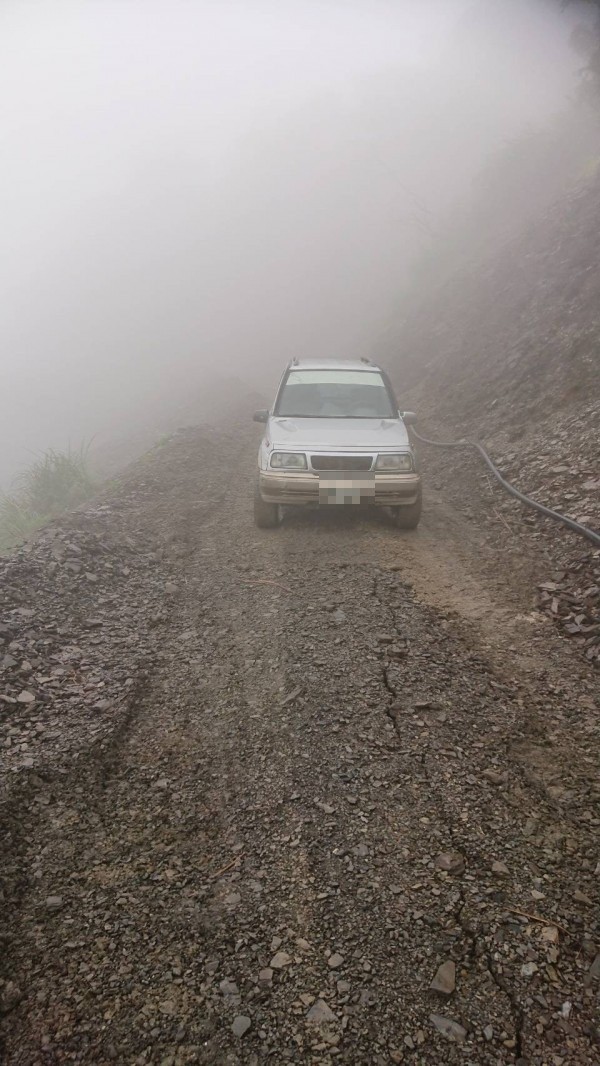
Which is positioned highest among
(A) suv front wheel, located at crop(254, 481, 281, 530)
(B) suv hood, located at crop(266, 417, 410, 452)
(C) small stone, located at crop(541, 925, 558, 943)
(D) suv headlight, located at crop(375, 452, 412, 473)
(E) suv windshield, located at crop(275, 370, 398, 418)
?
(E) suv windshield, located at crop(275, 370, 398, 418)

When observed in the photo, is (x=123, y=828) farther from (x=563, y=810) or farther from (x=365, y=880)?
(x=563, y=810)

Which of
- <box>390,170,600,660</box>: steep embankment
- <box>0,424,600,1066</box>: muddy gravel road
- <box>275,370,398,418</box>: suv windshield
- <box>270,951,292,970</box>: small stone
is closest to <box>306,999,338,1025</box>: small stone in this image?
<box>0,424,600,1066</box>: muddy gravel road

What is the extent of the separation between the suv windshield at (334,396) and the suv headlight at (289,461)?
0.96 metres

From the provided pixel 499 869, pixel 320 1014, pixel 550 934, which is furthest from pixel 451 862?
pixel 320 1014

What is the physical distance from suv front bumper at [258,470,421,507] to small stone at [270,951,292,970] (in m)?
4.27

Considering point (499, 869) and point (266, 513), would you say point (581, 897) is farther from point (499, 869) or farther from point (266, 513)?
point (266, 513)

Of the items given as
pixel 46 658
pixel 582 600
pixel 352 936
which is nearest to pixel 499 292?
pixel 582 600

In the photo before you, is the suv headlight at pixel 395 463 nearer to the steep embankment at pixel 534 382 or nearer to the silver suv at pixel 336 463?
the silver suv at pixel 336 463

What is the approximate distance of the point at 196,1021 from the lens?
5.88 feet

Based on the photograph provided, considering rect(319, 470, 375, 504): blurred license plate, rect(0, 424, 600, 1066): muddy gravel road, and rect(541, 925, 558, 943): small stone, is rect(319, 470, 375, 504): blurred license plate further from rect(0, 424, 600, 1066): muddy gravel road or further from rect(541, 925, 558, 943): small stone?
rect(541, 925, 558, 943): small stone

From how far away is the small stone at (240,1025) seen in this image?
1.76 m

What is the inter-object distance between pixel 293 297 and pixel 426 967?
4855cm

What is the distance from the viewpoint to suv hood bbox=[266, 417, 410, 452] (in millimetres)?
6004

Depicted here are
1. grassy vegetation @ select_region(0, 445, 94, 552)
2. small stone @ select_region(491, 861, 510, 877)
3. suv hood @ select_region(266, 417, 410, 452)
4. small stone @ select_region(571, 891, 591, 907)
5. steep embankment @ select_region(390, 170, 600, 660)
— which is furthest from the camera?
grassy vegetation @ select_region(0, 445, 94, 552)
